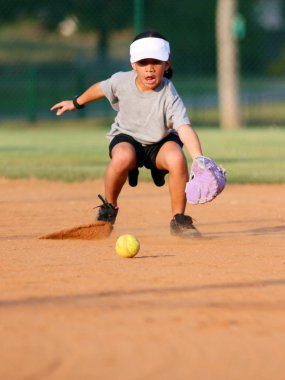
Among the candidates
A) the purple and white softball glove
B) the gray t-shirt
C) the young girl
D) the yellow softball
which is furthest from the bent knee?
the yellow softball

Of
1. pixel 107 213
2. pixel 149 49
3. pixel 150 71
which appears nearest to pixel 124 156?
pixel 107 213

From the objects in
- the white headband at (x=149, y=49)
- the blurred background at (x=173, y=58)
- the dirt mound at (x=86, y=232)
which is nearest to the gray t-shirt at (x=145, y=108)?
the white headband at (x=149, y=49)

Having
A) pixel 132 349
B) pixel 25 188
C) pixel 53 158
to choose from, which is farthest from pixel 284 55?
pixel 132 349

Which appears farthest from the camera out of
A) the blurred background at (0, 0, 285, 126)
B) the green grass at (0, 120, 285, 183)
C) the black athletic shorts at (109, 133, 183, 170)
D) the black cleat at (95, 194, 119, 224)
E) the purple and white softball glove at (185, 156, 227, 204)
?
the blurred background at (0, 0, 285, 126)

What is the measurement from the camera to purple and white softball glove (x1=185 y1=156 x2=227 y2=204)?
7504 millimetres

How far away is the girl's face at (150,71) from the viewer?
804 centimetres

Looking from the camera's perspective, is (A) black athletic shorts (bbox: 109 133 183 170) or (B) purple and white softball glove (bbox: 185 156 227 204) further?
(A) black athletic shorts (bbox: 109 133 183 170)

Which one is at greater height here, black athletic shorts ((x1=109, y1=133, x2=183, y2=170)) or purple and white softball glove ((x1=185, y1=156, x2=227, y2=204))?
black athletic shorts ((x1=109, y1=133, x2=183, y2=170))

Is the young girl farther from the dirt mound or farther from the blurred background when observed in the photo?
the blurred background

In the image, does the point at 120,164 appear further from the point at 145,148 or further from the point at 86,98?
the point at 86,98

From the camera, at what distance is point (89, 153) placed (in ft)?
55.4

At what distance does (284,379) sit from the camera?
4.12 metres

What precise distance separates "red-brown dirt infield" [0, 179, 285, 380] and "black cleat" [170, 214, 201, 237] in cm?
7

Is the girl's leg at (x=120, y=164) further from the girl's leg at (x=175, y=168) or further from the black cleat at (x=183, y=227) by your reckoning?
the black cleat at (x=183, y=227)
